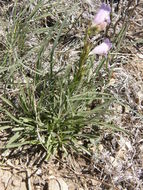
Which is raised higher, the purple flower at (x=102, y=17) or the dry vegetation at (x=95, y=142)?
the purple flower at (x=102, y=17)

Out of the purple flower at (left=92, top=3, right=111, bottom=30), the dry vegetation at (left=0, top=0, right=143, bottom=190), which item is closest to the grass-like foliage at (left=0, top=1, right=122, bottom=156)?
the dry vegetation at (left=0, top=0, right=143, bottom=190)

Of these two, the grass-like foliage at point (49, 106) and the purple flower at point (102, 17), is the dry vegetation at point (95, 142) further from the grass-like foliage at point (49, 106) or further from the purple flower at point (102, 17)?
the purple flower at point (102, 17)

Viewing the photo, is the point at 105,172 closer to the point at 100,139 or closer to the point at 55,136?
the point at 100,139

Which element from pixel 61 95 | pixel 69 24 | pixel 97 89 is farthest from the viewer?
pixel 69 24

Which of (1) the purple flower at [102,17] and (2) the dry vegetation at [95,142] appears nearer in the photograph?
(1) the purple flower at [102,17]

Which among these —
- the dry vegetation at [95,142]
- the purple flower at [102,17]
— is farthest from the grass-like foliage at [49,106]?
the purple flower at [102,17]

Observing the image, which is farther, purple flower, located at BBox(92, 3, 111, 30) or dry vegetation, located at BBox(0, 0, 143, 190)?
dry vegetation, located at BBox(0, 0, 143, 190)

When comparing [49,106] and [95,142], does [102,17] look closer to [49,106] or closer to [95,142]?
[49,106]

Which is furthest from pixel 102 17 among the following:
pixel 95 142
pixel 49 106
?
pixel 95 142

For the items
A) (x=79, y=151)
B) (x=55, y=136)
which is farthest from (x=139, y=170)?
(x=55, y=136)

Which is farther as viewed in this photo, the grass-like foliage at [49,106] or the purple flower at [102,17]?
the grass-like foliage at [49,106]

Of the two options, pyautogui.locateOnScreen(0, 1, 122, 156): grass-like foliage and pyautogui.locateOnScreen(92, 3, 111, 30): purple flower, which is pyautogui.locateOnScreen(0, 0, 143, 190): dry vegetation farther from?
pyautogui.locateOnScreen(92, 3, 111, 30): purple flower
